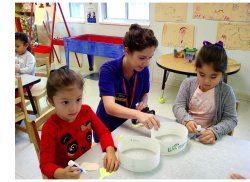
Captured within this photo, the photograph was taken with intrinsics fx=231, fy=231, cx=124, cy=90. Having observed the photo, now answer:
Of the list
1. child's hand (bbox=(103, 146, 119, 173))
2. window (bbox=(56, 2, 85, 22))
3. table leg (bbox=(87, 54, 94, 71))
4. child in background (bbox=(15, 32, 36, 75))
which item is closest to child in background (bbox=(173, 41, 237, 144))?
child's hand (bbox=(103, 146, 119, 173))

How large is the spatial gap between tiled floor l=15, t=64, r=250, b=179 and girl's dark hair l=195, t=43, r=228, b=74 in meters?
1.33

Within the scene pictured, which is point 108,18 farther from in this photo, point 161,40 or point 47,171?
point 47,171

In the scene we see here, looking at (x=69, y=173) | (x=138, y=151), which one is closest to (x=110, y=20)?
(x=138, y=151)

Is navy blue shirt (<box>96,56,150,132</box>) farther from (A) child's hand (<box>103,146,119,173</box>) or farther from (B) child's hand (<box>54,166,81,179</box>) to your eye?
(B) child's hand (<box>54,166,81,179</box>)

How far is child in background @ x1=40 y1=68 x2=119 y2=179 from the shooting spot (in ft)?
2.94

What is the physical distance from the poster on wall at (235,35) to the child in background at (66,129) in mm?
2613

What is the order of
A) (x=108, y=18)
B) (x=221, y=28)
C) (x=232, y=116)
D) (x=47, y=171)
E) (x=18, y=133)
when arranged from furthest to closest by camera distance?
(x=108, y=18) < (x=221, y=28) < (x=18, y=133) < (x=232, y=116) < (x=47, y=171)

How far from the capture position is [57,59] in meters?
4.87

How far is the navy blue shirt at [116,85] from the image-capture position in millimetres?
1196

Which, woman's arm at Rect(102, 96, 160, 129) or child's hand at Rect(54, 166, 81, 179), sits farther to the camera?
woman's arm at Rect(102, 96, 160, 129)

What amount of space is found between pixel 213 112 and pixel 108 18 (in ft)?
11.0

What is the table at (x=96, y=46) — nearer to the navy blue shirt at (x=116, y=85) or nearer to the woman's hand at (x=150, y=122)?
the navy blue shirt at (x=116, y=85)

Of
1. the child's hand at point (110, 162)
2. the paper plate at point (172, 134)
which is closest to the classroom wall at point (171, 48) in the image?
the paper plate at point (172, 134)

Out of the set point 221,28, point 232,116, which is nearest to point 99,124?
point 232,116
